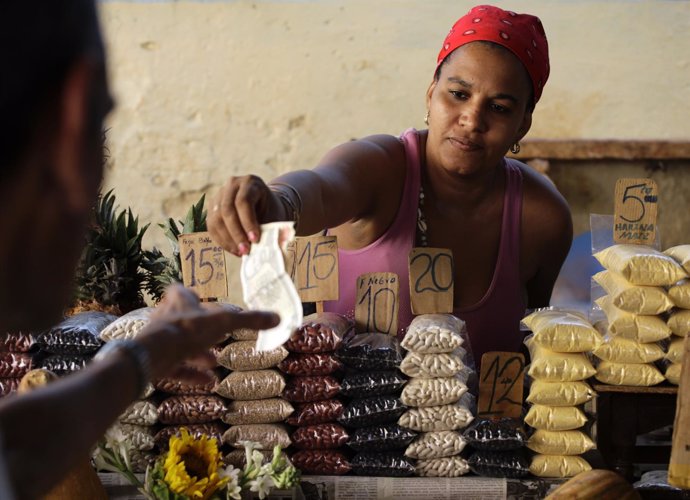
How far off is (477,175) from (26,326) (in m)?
1.94

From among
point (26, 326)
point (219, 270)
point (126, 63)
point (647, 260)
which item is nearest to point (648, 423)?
point (647, 260)

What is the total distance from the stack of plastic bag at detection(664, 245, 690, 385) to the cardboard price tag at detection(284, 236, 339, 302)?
0.84 metres

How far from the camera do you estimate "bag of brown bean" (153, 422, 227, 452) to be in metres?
2.08

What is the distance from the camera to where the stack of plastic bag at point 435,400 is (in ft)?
6.68

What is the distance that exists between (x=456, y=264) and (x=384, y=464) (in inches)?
29.3

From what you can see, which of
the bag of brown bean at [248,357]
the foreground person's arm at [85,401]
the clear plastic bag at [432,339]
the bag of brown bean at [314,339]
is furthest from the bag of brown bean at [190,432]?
the foreground person's arm at [85,401]

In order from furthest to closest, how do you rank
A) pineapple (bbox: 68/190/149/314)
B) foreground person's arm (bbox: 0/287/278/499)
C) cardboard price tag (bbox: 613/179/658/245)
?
pineapple (bbox: 68/190/149/314) < cardboard price tag (bbox: 613/179/658/245) < foreground person's arm (bbox: 0/287/278/499)

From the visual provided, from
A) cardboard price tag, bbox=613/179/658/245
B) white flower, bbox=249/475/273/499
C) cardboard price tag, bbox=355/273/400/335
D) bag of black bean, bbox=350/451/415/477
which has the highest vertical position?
cardboard price tag, bbox=613/179/658/245

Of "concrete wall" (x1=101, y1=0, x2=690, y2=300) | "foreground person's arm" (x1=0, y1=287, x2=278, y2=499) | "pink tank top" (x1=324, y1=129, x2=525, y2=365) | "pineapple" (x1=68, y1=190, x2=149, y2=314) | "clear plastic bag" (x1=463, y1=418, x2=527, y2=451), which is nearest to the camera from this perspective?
"foreground person's arm" (x1=0, y1=287, x2=278, y2=499)

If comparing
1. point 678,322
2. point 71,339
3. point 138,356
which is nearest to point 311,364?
point 71,339

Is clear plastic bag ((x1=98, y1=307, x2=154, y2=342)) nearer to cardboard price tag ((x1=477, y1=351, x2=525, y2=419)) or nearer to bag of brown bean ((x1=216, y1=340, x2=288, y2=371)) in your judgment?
bag of brown bean ((x1=216, y1=340, x2=288, y2=371))

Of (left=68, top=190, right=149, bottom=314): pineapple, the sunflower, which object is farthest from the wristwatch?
(left=68, top=190, right=149, bottom=314): pineapple

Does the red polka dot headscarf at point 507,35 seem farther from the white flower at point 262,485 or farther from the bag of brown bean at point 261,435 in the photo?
the white flower at point 262,485

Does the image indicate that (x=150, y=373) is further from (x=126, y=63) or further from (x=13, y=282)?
(x=126, y=63)
